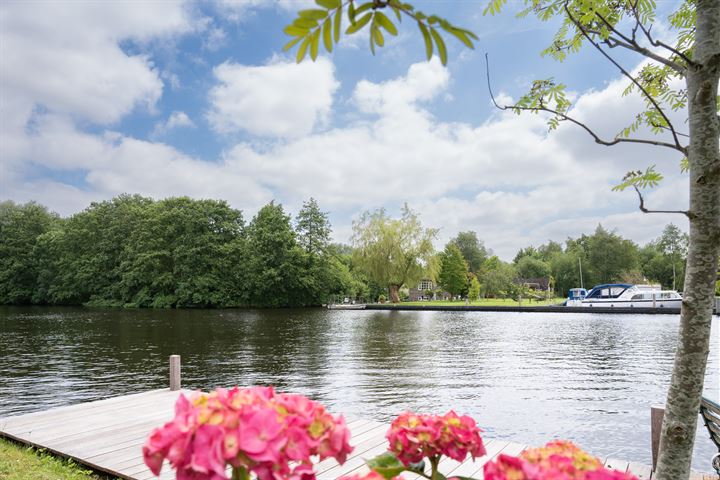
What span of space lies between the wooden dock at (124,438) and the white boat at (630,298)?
121 ft

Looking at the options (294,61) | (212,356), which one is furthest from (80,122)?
(294,61)

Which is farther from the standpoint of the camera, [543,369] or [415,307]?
[415,307]

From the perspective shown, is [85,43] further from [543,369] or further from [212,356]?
[543,369]

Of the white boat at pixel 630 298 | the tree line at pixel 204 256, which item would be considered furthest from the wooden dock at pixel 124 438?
the tree line at pixel 204 256

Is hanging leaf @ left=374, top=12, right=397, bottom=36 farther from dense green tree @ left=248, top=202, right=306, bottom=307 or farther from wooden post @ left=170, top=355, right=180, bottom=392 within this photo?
dense green tree @ left=248, top=202, right=306, bottom=307

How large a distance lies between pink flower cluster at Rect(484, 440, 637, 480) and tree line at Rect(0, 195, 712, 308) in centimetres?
4953

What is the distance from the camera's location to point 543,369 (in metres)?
14.5

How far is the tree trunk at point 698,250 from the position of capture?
1.88m

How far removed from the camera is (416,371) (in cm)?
1394

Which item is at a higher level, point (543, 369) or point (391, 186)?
point (391, 186)

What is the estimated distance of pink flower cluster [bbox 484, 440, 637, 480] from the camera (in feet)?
2.88

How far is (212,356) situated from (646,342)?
710 inches

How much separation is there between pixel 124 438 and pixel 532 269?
91664 mm

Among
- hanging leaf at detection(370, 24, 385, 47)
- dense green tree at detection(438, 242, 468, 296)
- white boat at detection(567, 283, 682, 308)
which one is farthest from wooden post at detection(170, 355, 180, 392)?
dense green tree at detection(438, 242, 468, 296)
